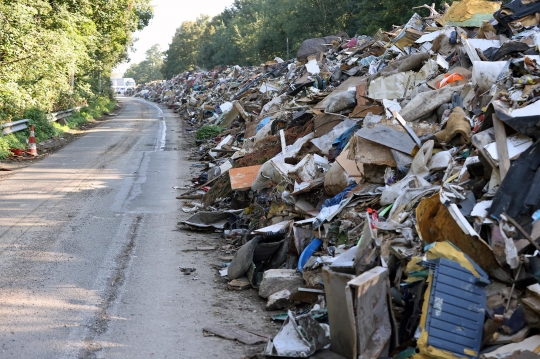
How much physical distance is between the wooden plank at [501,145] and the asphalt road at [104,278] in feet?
9.47

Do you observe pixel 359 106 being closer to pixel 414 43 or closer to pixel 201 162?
pixel 414 43

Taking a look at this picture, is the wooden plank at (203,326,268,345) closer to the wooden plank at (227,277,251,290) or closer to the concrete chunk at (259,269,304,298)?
the concrete chunk at (259,269,304,298)

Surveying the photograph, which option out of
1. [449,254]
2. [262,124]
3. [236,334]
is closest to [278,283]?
[236,334]

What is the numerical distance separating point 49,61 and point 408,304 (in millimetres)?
17150

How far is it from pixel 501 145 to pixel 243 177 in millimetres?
5465

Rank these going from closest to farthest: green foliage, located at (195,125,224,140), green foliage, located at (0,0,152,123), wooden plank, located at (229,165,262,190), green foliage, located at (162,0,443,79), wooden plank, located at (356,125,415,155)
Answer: wooden plank, located at (356,125,415,155), wooden plank, located at (229,165,262,190), green foliage, located at (0,0,152,123), green foliage, located at (195,125,224,140), green foliage, located at (162,0,443,79)

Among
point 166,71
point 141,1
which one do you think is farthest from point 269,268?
point 166,71

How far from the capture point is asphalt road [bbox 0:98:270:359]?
542 centimetres

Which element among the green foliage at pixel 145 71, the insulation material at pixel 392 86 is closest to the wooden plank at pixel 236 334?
the insulation material at pixel 392 86

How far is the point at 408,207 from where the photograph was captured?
6.74m

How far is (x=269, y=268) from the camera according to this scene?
305 inches

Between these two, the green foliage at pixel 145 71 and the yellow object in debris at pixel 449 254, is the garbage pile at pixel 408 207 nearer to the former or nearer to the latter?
the yellow object in debris at pixel 449 254

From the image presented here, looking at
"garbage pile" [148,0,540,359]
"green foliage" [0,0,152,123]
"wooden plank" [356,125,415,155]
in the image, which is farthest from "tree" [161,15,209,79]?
"wooden plank" [356,125,415,155]

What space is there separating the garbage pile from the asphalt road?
0.58 metres
